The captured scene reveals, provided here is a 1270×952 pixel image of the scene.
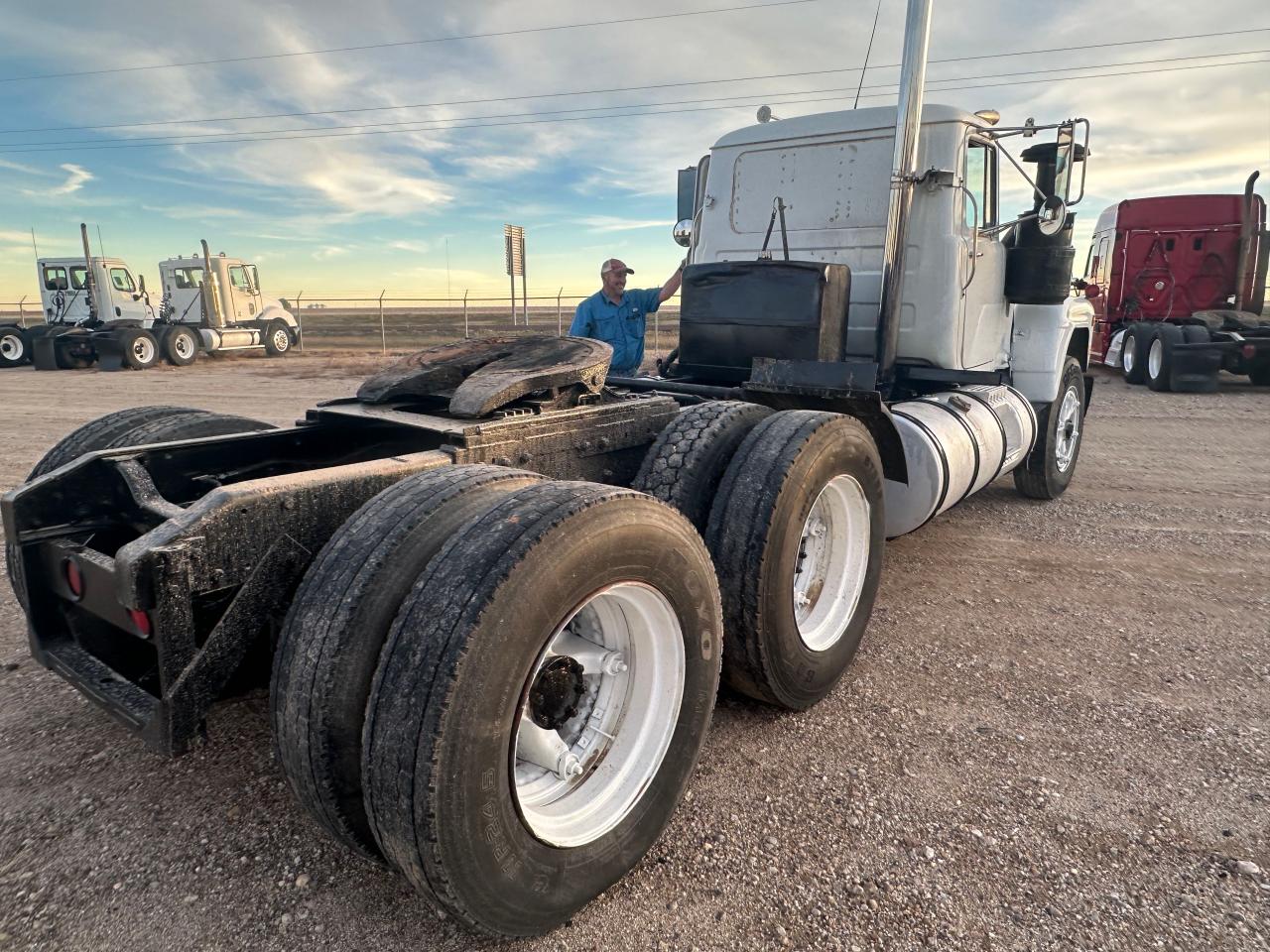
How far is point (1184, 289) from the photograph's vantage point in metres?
16.5

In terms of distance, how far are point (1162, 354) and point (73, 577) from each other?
16.2 m

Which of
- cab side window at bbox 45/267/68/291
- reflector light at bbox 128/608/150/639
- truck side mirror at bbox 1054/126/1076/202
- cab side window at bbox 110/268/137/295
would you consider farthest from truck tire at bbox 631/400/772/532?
A: cab side window at bbox 45/267/68/291

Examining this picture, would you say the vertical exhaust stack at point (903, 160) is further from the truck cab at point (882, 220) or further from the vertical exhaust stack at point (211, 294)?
the vertical exhaust stack at point (211, 294)

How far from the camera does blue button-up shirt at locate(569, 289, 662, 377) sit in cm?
614

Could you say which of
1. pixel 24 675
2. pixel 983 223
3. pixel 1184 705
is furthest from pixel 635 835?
pixel 983 223

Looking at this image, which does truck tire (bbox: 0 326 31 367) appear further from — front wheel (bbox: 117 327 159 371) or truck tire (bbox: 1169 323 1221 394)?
truck tire (bbox: 1169 323 1221 394)

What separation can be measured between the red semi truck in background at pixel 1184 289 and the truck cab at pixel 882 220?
34.7 feet

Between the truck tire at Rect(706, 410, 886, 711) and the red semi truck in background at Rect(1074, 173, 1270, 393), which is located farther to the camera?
the red semi truck in background at Rect(1074, 173, 1270, 393)

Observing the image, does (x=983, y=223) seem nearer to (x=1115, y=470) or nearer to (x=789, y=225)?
(x=789, y=225)

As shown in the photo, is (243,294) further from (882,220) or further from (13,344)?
(882,220)

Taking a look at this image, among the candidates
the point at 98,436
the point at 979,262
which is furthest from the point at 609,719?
the point at 979,262

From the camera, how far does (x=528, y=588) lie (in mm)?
1891

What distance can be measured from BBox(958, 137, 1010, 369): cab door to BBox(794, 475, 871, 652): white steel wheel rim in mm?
2462

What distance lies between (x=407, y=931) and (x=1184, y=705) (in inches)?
124
